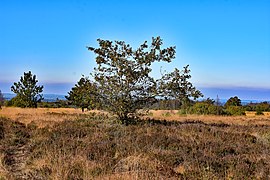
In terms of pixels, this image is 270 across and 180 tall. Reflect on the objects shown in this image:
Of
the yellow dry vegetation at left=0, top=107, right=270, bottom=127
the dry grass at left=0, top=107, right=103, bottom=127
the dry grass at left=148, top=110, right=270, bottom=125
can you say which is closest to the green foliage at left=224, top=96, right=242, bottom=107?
the dry grass at left=148, top=110, right=270, bottom=125

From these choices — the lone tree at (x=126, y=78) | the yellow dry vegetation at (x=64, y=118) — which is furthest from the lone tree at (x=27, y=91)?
the lone tree at (x=126, y=78)

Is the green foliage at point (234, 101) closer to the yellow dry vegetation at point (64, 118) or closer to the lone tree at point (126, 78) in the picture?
the yellow dry vegetation at point (64, 118)

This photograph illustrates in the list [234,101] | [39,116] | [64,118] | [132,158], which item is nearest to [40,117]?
[39,116]

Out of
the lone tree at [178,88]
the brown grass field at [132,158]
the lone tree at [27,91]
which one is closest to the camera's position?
the brown grass field at [132,158]

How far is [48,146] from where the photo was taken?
9.91 m

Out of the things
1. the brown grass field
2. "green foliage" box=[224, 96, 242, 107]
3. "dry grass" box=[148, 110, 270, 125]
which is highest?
"green foliage" box=[224, 96, 242, 107]

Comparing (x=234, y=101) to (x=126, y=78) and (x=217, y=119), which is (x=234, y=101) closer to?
(x=217, y=119)

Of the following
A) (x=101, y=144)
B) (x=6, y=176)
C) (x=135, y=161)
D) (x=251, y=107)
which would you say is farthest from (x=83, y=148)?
(x=251, y=107)

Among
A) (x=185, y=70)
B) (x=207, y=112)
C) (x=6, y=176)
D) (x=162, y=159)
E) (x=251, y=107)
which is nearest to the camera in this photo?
(x=6, y=176)

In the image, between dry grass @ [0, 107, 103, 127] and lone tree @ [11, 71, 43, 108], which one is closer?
dry grass @ [0, 107, 103, 127]

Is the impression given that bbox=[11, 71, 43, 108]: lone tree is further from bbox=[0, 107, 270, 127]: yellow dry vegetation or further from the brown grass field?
the brown grass field

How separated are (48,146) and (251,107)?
6065 cm

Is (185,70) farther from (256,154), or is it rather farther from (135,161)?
(135,161)

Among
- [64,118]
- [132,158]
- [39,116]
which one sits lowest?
[132,158]
